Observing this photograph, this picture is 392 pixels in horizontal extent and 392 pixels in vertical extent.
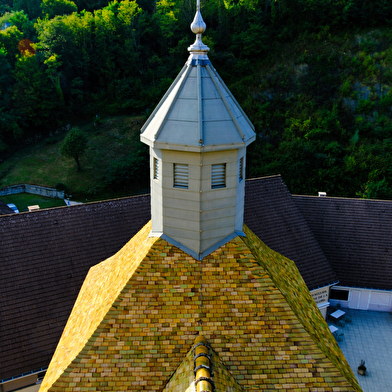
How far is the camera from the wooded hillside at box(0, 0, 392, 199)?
42.5 meters

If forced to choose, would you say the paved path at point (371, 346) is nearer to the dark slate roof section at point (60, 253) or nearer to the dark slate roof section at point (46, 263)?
the dark slate roof section at point (60, 253)

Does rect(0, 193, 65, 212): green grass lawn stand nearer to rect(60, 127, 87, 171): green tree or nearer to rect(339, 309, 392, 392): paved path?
rect(60, 127, 87, 171): green tree

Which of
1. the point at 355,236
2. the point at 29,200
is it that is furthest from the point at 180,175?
the point at 29,200

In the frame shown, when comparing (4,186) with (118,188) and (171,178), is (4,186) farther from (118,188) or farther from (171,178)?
(171,178)

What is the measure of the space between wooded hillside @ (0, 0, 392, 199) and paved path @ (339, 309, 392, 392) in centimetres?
1969

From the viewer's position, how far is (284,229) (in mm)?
18766

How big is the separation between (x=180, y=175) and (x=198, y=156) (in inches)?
23.7

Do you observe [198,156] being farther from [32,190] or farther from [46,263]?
[32,190]

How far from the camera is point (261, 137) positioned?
152 ft

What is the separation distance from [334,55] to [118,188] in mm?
32755

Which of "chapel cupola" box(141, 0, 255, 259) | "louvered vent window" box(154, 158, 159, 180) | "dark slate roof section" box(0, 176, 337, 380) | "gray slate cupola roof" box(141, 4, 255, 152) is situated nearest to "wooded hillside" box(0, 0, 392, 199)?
"dark slate roof section" box(0, 176, 337, 380)

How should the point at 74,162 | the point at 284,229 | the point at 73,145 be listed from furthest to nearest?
the point at 74,162 < the point at 73,145 < the point at 284,229

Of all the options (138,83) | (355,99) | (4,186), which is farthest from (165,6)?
(4,186)

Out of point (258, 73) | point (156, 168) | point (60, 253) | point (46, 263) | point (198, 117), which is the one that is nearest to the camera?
point (198, 117)
